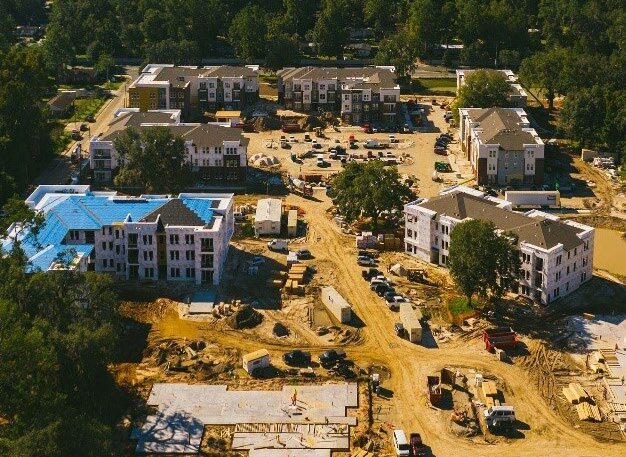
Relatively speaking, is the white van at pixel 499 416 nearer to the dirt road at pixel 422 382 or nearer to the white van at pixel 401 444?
the dirt road at pixel 422 382

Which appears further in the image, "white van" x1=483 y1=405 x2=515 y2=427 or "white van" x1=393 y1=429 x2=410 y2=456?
"white van" x1=483 y1=405 x2=515 y2=427

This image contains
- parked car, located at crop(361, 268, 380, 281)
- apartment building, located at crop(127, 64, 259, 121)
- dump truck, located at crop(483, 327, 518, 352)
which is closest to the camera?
dump truck, located at crop(483, 327, 518, 352)

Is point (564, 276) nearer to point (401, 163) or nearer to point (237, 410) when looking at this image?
point (237, 410)

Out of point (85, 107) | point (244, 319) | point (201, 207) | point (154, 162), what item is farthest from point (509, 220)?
point (85, 107)

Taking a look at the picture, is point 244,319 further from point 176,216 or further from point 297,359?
point 176,216

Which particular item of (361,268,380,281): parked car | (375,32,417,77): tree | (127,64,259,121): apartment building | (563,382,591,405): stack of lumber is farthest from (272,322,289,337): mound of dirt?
(375,32,417,77): tree

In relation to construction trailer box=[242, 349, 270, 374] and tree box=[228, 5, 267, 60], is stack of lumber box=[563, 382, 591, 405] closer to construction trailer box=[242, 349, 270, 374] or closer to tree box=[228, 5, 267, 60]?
construction trailer box=[242, 349, 270, 374]
